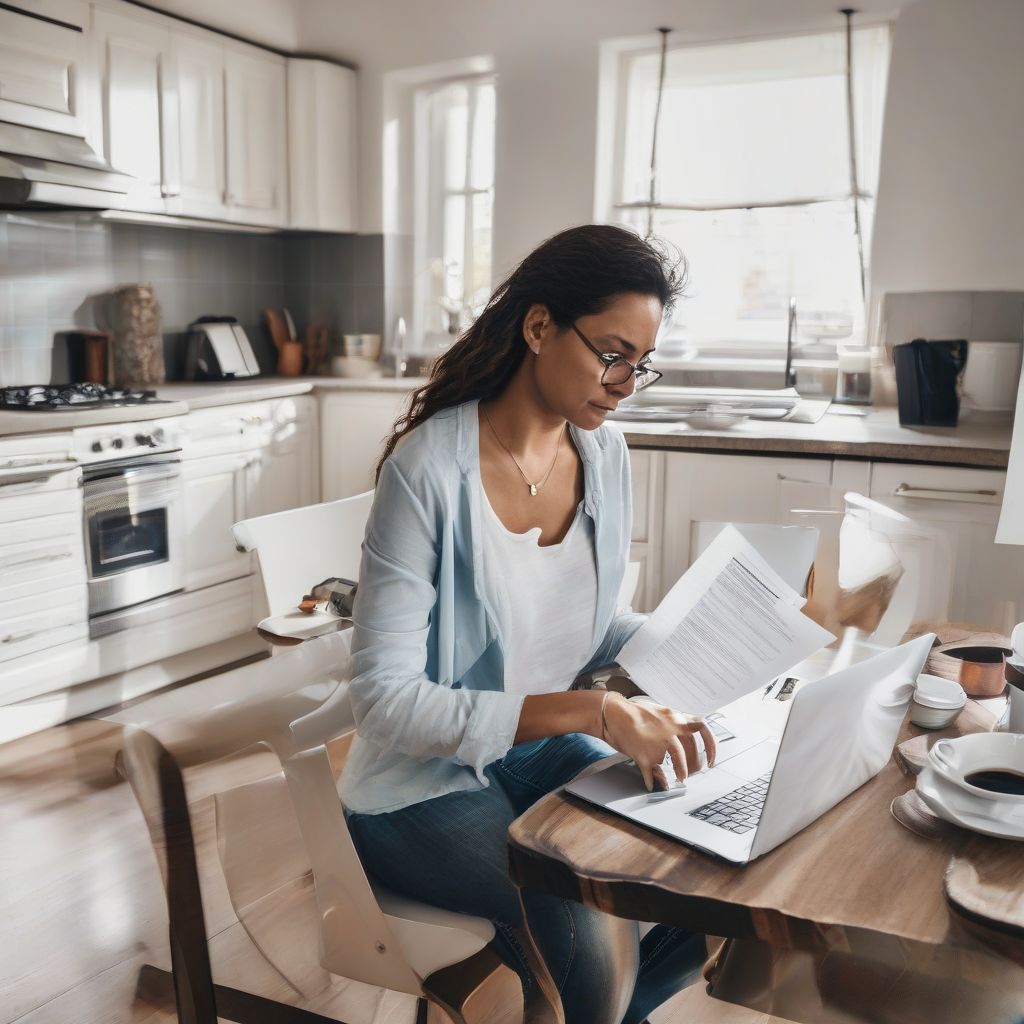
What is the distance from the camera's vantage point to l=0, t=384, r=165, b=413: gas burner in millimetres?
3109

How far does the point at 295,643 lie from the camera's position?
1605 mm

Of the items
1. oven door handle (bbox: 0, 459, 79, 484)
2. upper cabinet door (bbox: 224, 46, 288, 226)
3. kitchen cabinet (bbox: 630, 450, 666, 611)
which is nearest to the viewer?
oven door handle (bbox: 0, 459, 79, 484)

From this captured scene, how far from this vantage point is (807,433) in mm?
3104

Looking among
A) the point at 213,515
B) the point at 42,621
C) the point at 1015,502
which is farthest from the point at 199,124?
the point at 1015,502

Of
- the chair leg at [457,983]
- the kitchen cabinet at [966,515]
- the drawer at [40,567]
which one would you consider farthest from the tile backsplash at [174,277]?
the chair leg at [457,983]

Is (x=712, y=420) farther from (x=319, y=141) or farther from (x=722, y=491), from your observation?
(x=319, y=141)

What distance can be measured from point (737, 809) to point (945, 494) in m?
2.22

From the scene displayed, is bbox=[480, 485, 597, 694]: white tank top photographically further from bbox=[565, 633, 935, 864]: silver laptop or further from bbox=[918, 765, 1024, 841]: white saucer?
bbox=[918, 765, 1024, 841]: white saucer

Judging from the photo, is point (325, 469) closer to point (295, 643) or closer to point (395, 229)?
point (395, 229)

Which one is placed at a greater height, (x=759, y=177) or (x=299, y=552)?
(x=759, y=177)

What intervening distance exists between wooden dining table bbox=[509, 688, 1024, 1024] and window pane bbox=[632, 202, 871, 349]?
3.17 metres

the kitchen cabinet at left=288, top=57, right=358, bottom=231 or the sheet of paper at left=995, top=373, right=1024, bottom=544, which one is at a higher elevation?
the kitchen cabinet at left=288, top=57, right=358, bottom=231

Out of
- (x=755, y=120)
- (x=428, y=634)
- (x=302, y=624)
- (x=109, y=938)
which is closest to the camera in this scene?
(x=428, y=634)

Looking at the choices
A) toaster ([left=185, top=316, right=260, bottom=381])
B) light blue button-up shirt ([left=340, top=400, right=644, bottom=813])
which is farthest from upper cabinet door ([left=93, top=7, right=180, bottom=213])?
light blue button-up shirt ([left=340, top=400, right=644, bottom=813])
